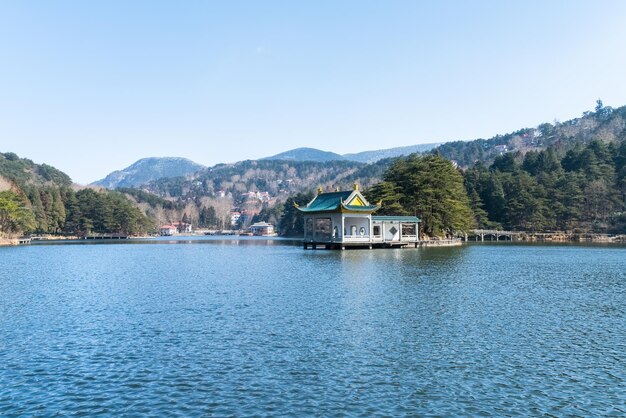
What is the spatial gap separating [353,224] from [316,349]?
161 ft

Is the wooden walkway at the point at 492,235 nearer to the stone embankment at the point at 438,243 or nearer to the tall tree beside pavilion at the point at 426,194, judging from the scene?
the stone embankment at the point at 438,243

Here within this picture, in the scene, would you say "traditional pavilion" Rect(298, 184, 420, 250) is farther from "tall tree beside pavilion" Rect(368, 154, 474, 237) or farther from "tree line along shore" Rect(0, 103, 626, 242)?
"tall tree beside pavilion" Rect(368, 154, 474, 237)

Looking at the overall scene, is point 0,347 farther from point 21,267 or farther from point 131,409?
point 21,267

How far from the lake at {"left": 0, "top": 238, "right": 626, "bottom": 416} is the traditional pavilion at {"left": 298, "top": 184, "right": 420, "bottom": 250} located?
104 feet

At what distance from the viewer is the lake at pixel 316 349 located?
10.7m

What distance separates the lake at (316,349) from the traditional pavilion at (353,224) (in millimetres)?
31841

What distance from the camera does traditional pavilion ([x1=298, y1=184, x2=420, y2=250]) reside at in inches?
2397

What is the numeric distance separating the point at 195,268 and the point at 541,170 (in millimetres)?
89127

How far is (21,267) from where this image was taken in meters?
42.2

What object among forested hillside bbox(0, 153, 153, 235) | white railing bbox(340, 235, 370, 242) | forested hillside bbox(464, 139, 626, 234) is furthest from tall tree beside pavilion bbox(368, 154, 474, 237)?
forested hillside bbox(0, 153, 153, 235)

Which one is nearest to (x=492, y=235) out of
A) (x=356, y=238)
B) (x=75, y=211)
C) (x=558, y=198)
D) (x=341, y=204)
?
(x=558, y=198)

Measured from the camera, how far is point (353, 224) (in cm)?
6344

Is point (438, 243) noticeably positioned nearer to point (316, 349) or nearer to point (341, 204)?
point (341, 204)

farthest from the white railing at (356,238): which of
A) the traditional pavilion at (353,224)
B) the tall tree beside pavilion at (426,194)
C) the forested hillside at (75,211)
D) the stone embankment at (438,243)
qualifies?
the forested hillside at (75,211)
